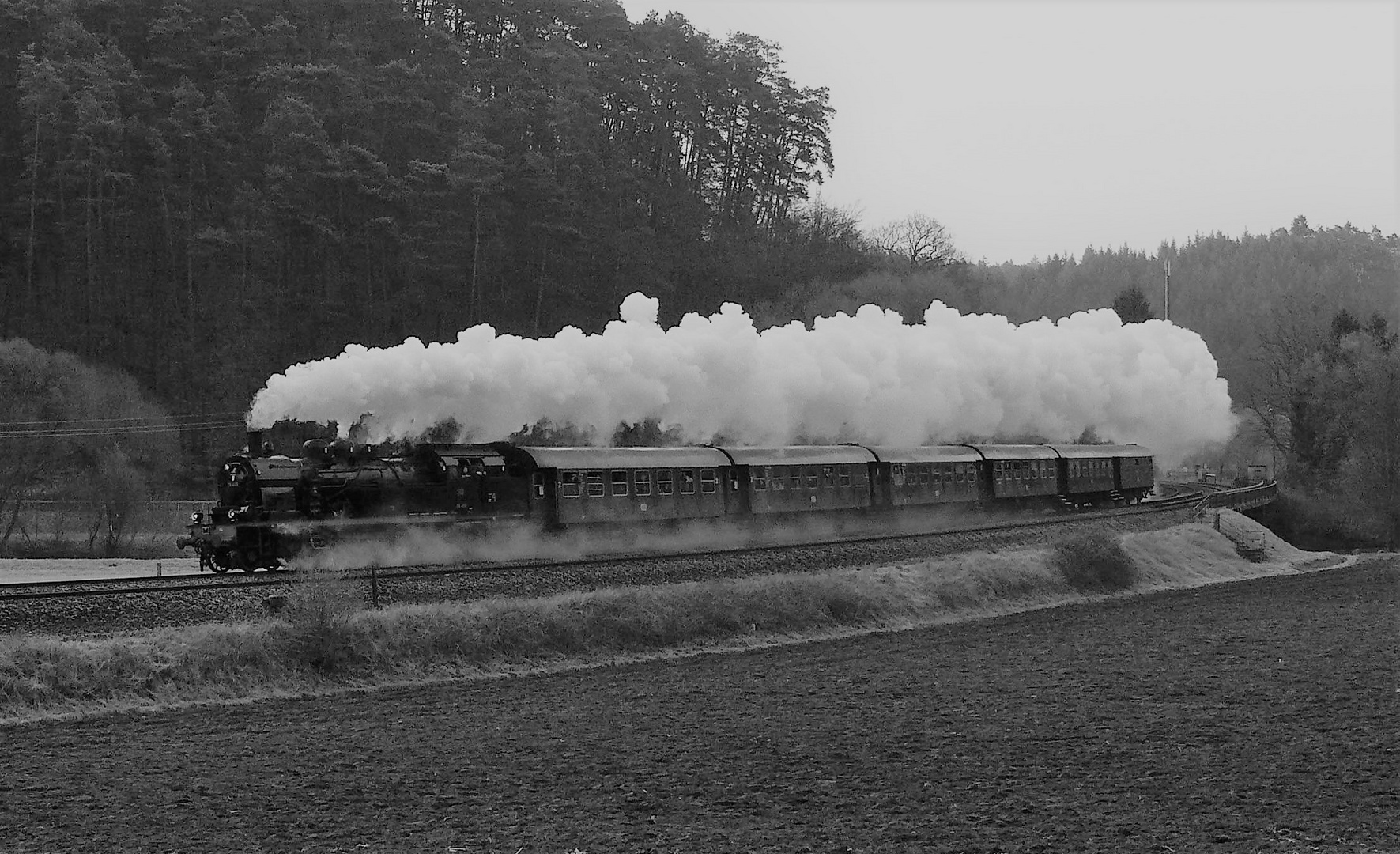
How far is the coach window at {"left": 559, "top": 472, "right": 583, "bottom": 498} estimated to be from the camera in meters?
32.9

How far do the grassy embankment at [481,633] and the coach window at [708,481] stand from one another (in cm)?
510

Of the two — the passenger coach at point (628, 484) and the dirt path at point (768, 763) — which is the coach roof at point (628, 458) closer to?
the passenger coach at point (628, 484)

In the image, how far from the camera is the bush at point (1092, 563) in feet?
128

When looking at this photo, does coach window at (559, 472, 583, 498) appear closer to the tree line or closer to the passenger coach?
the passenger coach

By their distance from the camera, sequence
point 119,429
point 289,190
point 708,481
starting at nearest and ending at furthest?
1. point 708,481
2. point 119,429
3. point 289,190

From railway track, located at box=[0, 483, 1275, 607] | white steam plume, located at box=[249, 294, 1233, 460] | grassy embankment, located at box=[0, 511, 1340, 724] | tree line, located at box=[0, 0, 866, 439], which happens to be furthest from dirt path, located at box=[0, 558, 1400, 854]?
tree line, located at box=[0, 0, 866, 439]

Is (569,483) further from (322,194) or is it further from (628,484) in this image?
(322,194)

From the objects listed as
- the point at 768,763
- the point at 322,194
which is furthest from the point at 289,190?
the point at 768,763

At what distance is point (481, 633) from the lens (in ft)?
82.5

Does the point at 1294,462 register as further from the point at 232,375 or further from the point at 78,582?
the point at 78,582

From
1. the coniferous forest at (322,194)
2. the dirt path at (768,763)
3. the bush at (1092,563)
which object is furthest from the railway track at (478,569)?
the coniferous forest at (322,194)

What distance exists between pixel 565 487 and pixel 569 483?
0.15 m

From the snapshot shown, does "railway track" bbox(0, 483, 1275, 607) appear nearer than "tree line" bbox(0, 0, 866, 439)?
Yes

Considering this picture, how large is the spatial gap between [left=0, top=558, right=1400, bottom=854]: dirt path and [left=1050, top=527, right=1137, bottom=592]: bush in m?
12.4
